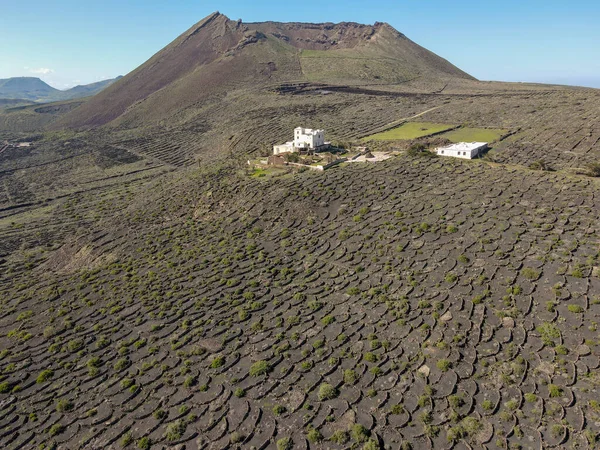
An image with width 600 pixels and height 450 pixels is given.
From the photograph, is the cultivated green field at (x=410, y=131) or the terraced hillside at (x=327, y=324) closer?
the terraced hillside at (x=327, y=324)

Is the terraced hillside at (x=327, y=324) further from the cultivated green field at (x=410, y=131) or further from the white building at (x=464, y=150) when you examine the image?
the cultivated green field at (x=410, y=131)

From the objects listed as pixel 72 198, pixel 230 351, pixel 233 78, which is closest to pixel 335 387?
pixel 230 351

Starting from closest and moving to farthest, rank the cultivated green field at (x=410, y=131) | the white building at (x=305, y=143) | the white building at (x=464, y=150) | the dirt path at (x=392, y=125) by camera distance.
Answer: the white building at (x=464, y=150), the white building at (x=305, y=143), the cultivated green field at (x=410, y=131), the dirt path at (x=392, y=125)

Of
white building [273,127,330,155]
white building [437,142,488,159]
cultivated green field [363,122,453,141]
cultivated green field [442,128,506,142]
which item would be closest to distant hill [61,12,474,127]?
cultivated green field [363,122,453,141]

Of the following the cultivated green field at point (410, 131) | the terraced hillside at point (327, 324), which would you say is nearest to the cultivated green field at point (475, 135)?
the cultivated green field at point (410, 131)

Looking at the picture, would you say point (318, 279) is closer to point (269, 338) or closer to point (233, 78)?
point (269, 338)

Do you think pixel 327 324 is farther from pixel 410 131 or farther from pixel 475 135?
pixel 410 131
